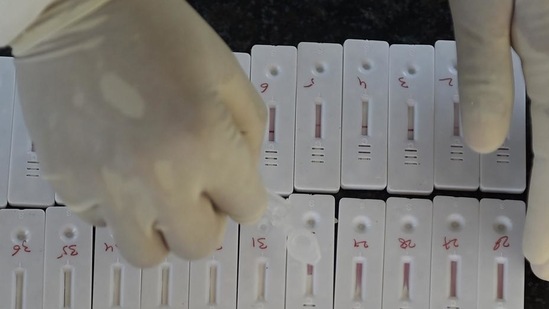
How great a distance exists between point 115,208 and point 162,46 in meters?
0.13

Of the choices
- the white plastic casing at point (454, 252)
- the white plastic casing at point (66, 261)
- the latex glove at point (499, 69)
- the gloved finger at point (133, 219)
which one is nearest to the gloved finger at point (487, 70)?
the latex glove at point (499, 69)

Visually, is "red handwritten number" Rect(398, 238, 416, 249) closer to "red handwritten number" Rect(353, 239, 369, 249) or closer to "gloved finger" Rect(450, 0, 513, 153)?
"red handwritten number" Rect(353, 239, 369, 249)

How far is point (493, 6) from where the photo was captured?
28.4 inches

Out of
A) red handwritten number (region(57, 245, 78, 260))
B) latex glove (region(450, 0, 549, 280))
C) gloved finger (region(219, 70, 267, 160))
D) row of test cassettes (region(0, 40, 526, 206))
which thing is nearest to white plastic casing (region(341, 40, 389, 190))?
row of test cassettes (region(0, 40, 526, 206))

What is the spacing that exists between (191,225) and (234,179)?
0.05 metres

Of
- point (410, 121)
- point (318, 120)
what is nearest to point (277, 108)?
point (318, 120)

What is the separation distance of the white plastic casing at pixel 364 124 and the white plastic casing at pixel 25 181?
13.5 inches

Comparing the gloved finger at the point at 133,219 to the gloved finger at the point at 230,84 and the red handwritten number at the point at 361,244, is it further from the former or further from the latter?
the red handwritten number at the point at 361,244

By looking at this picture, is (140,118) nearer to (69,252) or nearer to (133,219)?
(133,219)

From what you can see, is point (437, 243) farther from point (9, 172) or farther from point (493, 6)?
point (9, 172)

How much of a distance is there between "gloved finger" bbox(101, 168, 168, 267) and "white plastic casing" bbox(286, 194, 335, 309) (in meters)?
0.21

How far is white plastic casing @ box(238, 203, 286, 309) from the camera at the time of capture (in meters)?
0.80

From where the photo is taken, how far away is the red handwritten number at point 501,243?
808 millimetres

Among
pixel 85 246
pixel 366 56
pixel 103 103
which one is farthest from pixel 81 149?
pixel 366 56
